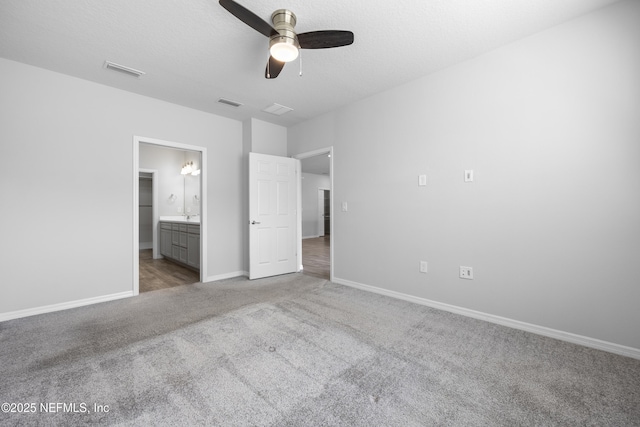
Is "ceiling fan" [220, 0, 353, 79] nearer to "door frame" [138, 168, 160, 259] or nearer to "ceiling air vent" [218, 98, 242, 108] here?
"ceiling air vent" [218, 98, 242, 108]

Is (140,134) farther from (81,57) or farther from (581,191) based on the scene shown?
(581,191)

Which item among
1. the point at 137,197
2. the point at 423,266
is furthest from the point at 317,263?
the point at 137,197

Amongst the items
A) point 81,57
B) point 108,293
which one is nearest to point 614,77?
point 81,57

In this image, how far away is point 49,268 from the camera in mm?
2896

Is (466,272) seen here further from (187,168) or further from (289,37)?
(187,168)

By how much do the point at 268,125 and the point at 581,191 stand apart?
4087mm

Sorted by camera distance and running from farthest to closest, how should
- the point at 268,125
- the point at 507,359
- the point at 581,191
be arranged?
the point at 268,125
the point at 581,191
the point at 507,359

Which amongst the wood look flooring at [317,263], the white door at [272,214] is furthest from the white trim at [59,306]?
the wood look flooring at [317,263]

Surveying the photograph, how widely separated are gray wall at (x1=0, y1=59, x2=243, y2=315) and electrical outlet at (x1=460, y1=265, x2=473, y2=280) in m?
3.92

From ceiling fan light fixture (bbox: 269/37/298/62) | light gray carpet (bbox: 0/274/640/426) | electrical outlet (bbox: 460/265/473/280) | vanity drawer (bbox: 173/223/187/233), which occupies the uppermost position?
ceiling fan light fixture (bbox: 269/37/298/62)

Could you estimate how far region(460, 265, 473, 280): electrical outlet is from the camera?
275cm

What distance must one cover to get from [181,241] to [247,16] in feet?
14.2

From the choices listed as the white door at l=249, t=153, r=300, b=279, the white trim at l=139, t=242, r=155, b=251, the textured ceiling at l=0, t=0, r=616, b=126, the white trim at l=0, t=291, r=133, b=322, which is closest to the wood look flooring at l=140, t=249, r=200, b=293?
the white trim at l=0, t=291, r=133, b=322

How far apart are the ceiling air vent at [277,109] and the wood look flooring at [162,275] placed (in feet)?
9.37
